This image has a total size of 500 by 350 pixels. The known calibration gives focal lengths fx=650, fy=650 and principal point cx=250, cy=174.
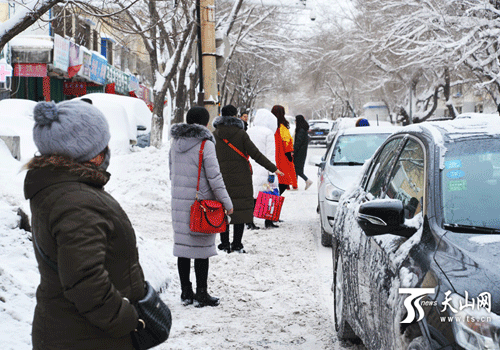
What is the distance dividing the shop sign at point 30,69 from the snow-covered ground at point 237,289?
14.2 metres

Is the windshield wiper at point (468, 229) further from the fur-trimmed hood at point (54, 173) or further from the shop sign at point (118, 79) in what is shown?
the shop sign at point (118, 79)

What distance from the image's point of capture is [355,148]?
9.87 metres

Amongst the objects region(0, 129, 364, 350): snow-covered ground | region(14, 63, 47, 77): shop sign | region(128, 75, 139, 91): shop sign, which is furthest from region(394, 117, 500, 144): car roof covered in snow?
region(128, 75, 139, 91): shop sign

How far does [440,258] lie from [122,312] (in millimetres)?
1333

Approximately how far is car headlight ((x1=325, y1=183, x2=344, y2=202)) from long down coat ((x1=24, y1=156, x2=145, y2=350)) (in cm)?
606

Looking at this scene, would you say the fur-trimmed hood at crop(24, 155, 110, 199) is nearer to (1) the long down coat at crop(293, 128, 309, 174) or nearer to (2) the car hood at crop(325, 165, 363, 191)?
(2) the car hood at crop(325, 165, 363, 191)

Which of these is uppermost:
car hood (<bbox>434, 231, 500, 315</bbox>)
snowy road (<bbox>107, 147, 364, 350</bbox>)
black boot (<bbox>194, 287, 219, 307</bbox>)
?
A: car hood (<bbox>434, 231, 500, 315</bbox>)

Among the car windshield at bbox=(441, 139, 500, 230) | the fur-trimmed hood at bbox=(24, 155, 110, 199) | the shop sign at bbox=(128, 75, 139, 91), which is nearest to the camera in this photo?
the fur-trimmed hood at bbox=(24, 155, 110, 199)

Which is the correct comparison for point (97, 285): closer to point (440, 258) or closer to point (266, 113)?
point (440, 258)

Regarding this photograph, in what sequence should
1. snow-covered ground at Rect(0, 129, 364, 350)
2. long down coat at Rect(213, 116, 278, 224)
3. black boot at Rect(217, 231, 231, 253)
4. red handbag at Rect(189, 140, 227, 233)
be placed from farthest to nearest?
black boot at Rect(217, 231, 231, 253) → long down coat at Rect(213, 116, 278, 224) → red handbag at Rect(189, 140, 227, 233) → snow-covered ground at Rect(0, 129, 364, 350)

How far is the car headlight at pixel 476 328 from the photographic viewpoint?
2.25 meters

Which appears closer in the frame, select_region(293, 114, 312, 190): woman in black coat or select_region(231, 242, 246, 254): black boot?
select_region(231, 242, 246, 254): black boot

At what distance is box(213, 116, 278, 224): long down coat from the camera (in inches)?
310

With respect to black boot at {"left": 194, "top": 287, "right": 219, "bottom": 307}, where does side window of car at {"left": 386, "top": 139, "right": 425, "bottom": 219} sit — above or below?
above
